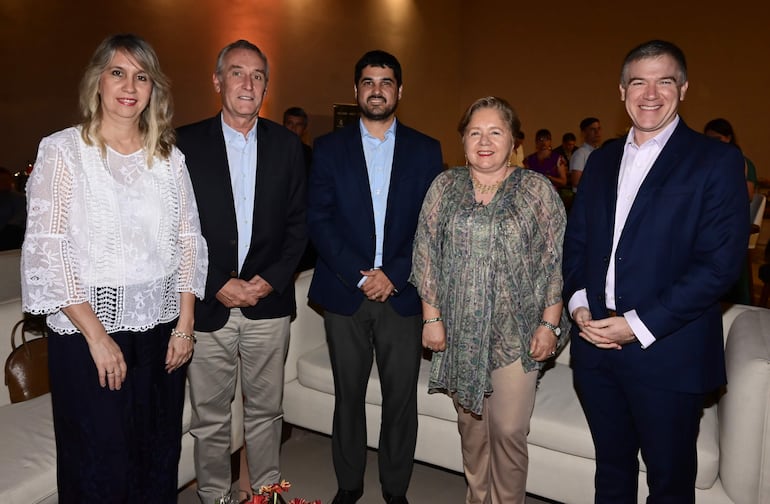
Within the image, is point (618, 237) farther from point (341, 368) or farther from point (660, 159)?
point (341, 368)

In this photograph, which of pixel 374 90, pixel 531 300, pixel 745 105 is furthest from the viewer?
pixel 745 105

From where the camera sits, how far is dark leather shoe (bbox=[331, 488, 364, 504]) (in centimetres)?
273

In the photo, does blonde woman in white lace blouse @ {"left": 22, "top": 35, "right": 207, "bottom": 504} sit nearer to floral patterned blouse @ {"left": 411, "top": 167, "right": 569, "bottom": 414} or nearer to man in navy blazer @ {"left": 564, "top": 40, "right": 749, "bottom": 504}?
floral patterned blouse @ {"left": 411, "top": 167, "right": 569, "bottom": 414}

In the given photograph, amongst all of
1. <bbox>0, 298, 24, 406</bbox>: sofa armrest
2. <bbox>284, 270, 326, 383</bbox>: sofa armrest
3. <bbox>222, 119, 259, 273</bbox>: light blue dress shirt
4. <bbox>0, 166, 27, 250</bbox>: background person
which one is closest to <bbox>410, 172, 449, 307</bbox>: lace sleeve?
<bbox>222, 119, 259, 273</bbox>: light blue dress shirt

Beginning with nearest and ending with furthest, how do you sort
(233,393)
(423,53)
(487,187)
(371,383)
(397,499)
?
(487,187), (233,393), (397,499), (371,383), (423,53)

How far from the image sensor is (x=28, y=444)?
7.68 feet

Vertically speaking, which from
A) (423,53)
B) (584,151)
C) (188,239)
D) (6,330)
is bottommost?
(6,330)

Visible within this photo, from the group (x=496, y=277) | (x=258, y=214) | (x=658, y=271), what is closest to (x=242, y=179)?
(x=258, y=214)

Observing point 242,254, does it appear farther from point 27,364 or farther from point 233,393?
point 27,364

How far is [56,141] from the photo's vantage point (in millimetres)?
1817

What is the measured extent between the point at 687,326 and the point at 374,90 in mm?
1425

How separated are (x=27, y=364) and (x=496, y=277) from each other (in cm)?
202

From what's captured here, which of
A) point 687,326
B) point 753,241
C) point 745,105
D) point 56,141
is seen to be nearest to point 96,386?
point 56,141

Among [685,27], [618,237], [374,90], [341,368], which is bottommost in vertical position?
[341,368]
